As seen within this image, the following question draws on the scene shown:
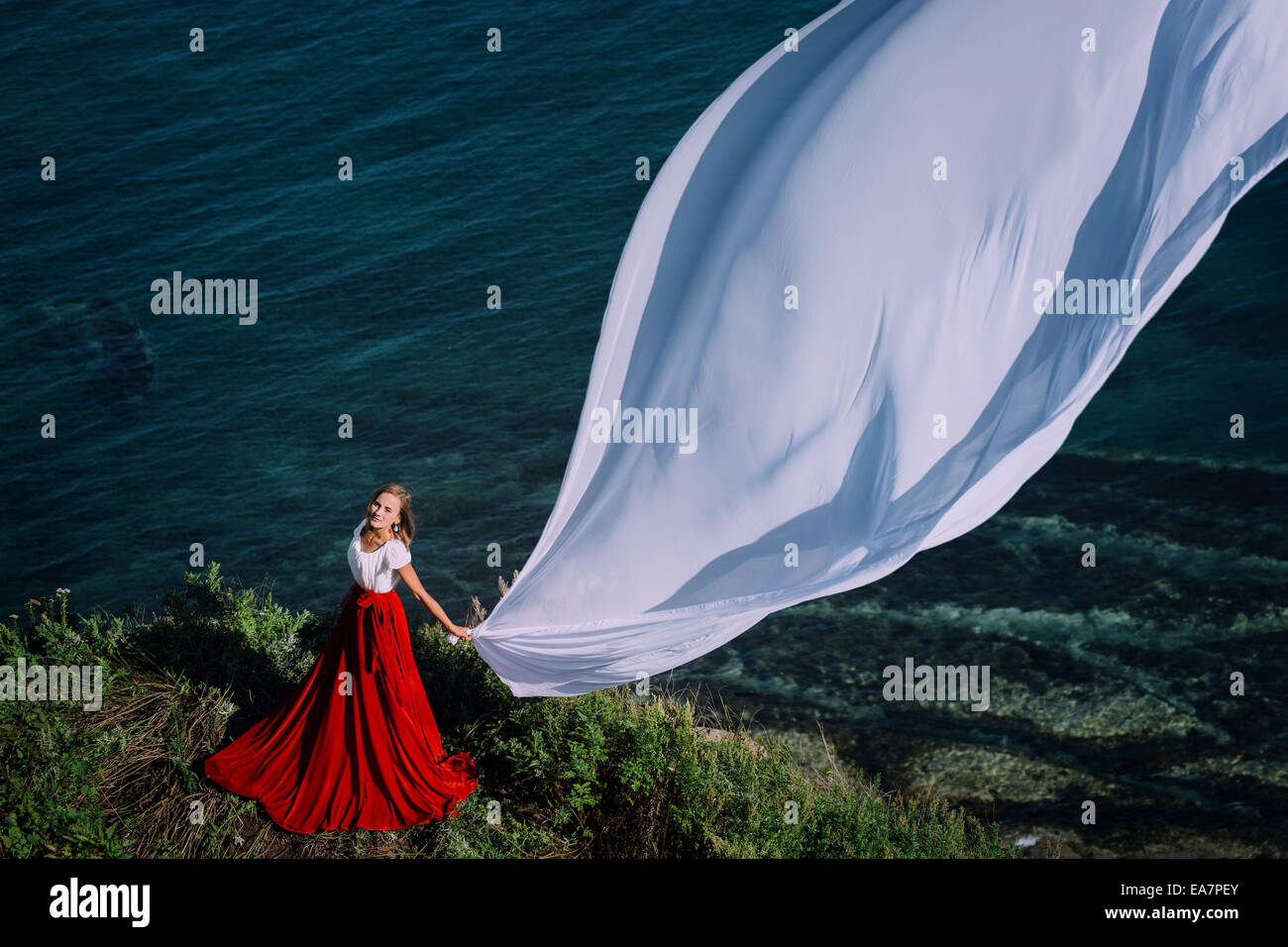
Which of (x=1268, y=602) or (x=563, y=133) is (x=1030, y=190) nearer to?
(x=1268, y=602)

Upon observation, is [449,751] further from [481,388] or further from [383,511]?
[481,388]

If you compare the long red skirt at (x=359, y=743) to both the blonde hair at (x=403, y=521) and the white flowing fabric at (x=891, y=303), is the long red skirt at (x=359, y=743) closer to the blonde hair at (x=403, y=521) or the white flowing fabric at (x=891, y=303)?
the blonde hair at (x=403, y=521)

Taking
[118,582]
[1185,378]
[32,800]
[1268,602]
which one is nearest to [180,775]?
[32,800]

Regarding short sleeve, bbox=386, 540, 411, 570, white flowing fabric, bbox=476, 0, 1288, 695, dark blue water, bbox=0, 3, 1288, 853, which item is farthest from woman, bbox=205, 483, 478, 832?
dark blue water, bbox=0, 3, 1288, 853

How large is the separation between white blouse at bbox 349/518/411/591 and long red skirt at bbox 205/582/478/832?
3.7 inches

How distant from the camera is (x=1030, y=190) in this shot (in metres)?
6.76

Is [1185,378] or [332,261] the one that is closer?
[1185,378]

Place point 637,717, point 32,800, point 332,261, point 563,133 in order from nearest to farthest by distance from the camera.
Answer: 1. point 32,800
2. point 637,717
3. point 332,261
4. point 563,133

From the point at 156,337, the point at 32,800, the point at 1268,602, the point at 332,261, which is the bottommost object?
the point at 32,800

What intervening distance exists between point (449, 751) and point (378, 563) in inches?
68.9

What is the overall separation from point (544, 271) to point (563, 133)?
490cm

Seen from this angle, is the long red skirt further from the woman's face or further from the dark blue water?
the dark blue water

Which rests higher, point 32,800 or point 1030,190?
point 1030,190

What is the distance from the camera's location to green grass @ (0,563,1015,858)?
27.6ft
